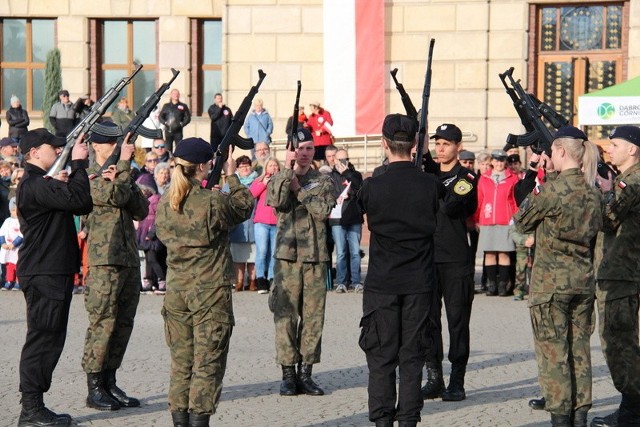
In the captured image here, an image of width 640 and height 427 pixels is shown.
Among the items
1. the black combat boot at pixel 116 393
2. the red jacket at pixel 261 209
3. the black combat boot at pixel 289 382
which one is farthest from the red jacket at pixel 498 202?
the black combat boot at pixel 116 393

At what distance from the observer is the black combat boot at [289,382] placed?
395 inches

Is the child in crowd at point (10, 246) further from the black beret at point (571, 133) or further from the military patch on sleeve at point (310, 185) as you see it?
the black beret at point (571, 133)

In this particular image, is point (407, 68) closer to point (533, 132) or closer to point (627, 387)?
point (533, 132)

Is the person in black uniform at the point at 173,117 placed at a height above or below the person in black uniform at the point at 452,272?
above

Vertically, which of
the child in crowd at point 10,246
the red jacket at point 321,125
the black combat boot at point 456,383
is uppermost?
the red jacket at point 321,125

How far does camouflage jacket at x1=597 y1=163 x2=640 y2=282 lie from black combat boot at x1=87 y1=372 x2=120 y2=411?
3612 mm

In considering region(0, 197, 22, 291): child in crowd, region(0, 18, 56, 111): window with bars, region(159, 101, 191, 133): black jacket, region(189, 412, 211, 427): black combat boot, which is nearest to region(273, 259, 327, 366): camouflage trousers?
region(189, 412, 211, 427): black combat boot

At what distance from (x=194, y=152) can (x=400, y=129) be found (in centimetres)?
131

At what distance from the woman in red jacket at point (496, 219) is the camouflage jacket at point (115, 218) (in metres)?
8.08

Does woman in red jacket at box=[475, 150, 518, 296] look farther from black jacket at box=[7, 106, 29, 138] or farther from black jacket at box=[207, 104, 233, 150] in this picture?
black jacket at box=[7, 106, 29, 138]

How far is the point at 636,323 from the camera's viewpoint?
880cm

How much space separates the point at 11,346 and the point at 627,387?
6.23 m

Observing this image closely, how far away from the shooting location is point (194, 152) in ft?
27.0

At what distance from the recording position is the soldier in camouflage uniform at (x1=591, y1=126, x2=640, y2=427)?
875 centimetres
